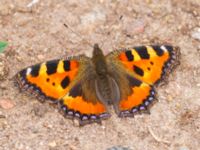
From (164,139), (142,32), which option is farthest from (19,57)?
(164,139)

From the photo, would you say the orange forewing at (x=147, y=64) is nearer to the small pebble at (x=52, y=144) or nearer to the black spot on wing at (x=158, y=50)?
the black spot on wing at (x=158, y=50)

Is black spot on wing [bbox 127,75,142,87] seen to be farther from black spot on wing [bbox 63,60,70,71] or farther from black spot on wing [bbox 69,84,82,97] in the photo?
black spot on wing [bbox 63,60,70,71]

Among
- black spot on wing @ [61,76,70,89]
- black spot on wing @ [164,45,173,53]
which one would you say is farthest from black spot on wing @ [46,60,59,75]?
black spot on wing @ [164,45,173,53]

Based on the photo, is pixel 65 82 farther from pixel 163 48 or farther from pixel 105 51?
pixel 163 48

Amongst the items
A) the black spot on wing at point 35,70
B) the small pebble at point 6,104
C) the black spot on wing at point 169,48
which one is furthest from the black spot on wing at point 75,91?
the black spot on wing at point 169,48

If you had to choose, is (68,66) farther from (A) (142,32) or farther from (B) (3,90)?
(A) (142,32)

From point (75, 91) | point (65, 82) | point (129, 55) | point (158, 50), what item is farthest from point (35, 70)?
point (158, 50)
